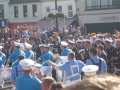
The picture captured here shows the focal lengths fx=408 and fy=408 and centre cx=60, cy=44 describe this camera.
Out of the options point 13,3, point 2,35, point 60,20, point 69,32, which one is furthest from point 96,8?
point 13,3

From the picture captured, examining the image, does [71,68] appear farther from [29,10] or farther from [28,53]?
[29,10]

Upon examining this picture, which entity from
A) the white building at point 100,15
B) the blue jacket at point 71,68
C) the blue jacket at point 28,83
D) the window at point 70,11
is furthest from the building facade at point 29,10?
the blue jacket at point 28,83

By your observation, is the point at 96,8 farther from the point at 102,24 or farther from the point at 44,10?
the point at 44,10

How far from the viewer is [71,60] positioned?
434 inches

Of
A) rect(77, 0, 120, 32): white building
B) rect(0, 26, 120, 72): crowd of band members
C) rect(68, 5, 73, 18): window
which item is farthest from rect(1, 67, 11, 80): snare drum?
rect(68, 5, 73, 18): window

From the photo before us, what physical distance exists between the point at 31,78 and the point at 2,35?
74.3 feet

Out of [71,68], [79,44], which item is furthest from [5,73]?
[71,68]

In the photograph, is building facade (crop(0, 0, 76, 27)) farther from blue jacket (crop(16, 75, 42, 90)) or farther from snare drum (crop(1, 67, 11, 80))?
blue jacket (crop(16, 75, 42, 90))

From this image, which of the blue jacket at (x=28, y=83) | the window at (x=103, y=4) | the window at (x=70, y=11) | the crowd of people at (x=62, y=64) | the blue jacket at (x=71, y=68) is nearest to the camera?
the crowd of people at (x=62, y=64)

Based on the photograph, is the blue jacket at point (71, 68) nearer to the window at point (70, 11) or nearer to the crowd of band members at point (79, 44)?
the crowd of band members at point (79, 44)

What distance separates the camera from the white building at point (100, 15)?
37938 millimetres

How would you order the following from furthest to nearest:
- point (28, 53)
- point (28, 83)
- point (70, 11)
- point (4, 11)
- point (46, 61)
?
1. point (4, 11)
2. point (70, 11)
3. point (28, 53)
4. point (46, 61)
5. point (28, 83)

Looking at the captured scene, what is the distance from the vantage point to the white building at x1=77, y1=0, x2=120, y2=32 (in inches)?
1494

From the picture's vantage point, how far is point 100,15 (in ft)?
126
